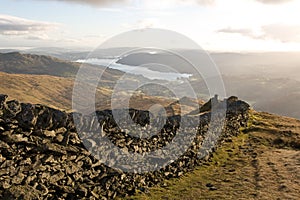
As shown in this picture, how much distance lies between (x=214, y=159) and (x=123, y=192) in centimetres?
1348

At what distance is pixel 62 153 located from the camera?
14.3 m

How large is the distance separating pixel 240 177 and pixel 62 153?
14583mm

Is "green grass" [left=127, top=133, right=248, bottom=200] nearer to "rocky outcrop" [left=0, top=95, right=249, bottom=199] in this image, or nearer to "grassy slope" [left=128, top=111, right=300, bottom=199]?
"grassy slope" [left=128, top=111, right=300, bottom=199]

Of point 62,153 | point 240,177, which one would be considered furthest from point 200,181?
point 62,153

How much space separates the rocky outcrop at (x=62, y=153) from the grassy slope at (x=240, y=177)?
71.1 inches

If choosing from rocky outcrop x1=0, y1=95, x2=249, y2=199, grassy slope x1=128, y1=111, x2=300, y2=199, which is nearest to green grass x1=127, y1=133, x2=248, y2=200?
grassy slope x1=128, y1=111, x2=300, y2=199

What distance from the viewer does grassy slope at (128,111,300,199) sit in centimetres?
1981

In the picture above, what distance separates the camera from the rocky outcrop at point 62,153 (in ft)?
40.3

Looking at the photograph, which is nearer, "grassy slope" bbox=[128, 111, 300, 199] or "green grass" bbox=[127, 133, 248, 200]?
"green grass" bbox=[127, 133, 248, 200]

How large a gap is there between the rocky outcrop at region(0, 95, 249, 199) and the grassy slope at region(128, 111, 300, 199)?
71.1 inches

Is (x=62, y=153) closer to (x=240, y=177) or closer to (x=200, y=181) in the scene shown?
(x=200, y=181)

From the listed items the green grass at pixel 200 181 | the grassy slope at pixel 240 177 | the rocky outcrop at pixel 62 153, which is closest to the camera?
the rocky outcrop at pixel 62 153

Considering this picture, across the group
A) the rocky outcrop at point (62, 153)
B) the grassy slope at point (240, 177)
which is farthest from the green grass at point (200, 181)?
the rocky outcrop at point (62, 153)

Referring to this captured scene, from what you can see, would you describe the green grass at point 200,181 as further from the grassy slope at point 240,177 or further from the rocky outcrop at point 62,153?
the rocky outcrop at point 62,153
